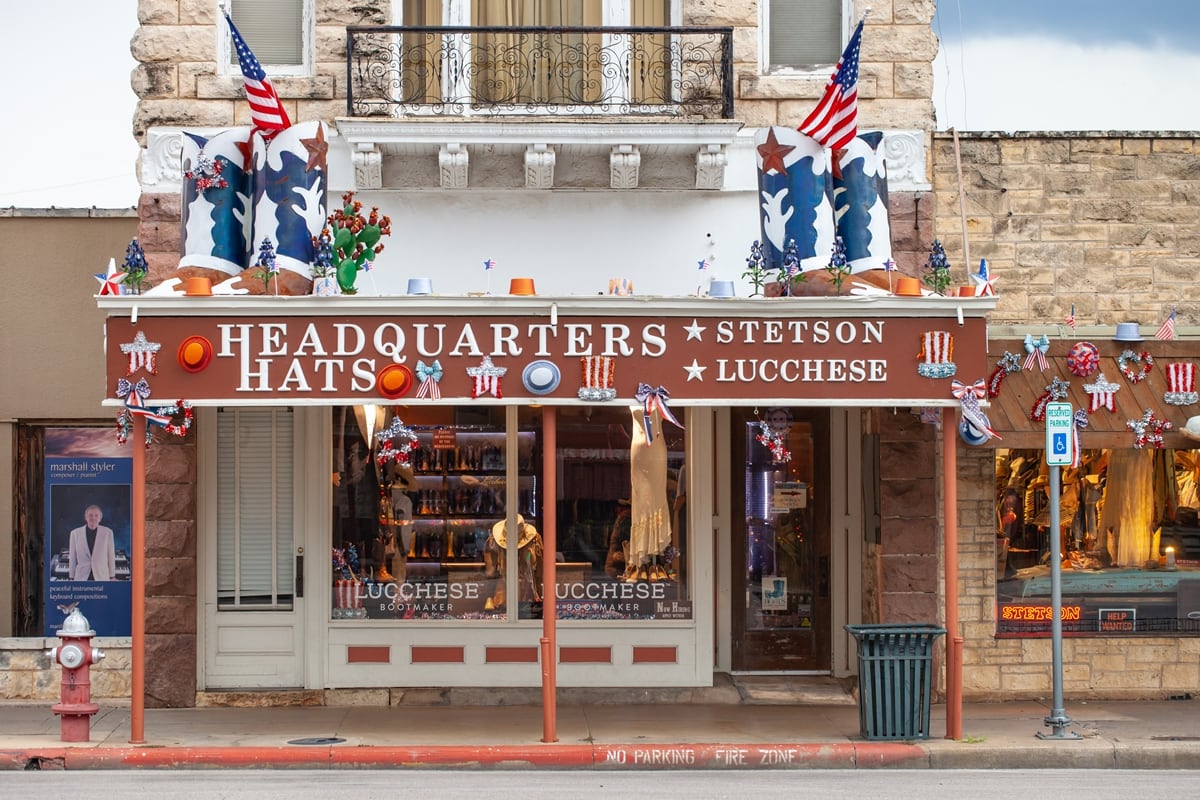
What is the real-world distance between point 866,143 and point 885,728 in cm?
497

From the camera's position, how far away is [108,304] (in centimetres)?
1098

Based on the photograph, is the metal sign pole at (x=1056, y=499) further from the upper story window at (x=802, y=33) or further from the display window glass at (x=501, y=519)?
the upper story window at (x=802, y=33)

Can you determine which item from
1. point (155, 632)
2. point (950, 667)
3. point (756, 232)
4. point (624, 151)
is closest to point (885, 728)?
point (950, 667)

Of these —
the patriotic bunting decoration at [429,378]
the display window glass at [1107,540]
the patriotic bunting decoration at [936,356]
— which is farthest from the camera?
the display window glass at [1107,540]

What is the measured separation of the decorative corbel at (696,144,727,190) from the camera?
Answer: 1277 centimetres

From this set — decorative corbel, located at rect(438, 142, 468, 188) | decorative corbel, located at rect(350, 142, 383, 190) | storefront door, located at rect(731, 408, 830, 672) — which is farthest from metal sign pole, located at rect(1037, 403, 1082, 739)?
decorative corbel, located at rect(350, 142, 383, 190)

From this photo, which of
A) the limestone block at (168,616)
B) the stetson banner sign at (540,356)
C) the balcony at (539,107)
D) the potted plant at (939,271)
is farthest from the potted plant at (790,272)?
the limestone block at (168,616)

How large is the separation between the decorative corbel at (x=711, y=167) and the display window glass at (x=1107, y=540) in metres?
3.57

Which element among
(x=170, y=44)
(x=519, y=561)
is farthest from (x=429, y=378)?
(x=170, y=44)

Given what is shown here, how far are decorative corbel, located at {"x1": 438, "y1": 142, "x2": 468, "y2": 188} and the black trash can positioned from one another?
16.8 ft

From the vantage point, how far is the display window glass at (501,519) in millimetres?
13367

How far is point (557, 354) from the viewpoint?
11266 millimetres

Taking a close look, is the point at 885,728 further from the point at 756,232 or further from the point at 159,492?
the point at 159,492

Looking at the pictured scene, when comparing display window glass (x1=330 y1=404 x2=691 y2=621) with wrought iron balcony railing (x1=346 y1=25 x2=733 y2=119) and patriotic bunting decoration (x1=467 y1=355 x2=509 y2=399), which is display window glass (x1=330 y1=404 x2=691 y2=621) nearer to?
patriotic bunting decoration (x1=467 y1=355 x2=509 y2=399)
